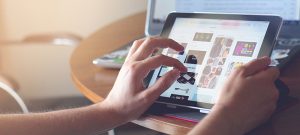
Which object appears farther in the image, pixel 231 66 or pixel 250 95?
pixel 231 66

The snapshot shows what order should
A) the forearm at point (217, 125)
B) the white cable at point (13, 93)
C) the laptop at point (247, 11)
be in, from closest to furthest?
the forearm at point (217, 125) → the laptop at point (247, 11) → the white cable at point (13, 93)

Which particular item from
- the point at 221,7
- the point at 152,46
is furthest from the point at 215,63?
the point at 221,7

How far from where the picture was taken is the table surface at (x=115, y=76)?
787mm

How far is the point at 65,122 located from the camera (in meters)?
0.89

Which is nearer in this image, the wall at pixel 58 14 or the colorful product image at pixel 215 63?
the colorful product image at pixel 215 63

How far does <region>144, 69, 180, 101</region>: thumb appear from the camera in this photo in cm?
81

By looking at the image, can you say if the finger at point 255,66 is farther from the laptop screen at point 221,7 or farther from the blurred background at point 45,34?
the blurred background at point 45,34

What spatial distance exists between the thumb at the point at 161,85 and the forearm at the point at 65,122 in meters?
0.09

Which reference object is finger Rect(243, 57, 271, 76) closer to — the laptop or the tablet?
the tablet

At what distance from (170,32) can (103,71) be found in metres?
0.23

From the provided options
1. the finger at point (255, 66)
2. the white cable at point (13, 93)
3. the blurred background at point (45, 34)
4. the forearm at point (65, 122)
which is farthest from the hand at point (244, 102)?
the blurred background at point (45, 34)

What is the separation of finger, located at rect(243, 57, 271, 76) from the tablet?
1.9 inches

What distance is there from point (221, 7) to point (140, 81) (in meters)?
0.45

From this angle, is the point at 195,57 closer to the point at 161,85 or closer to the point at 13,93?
the point at 161,85
